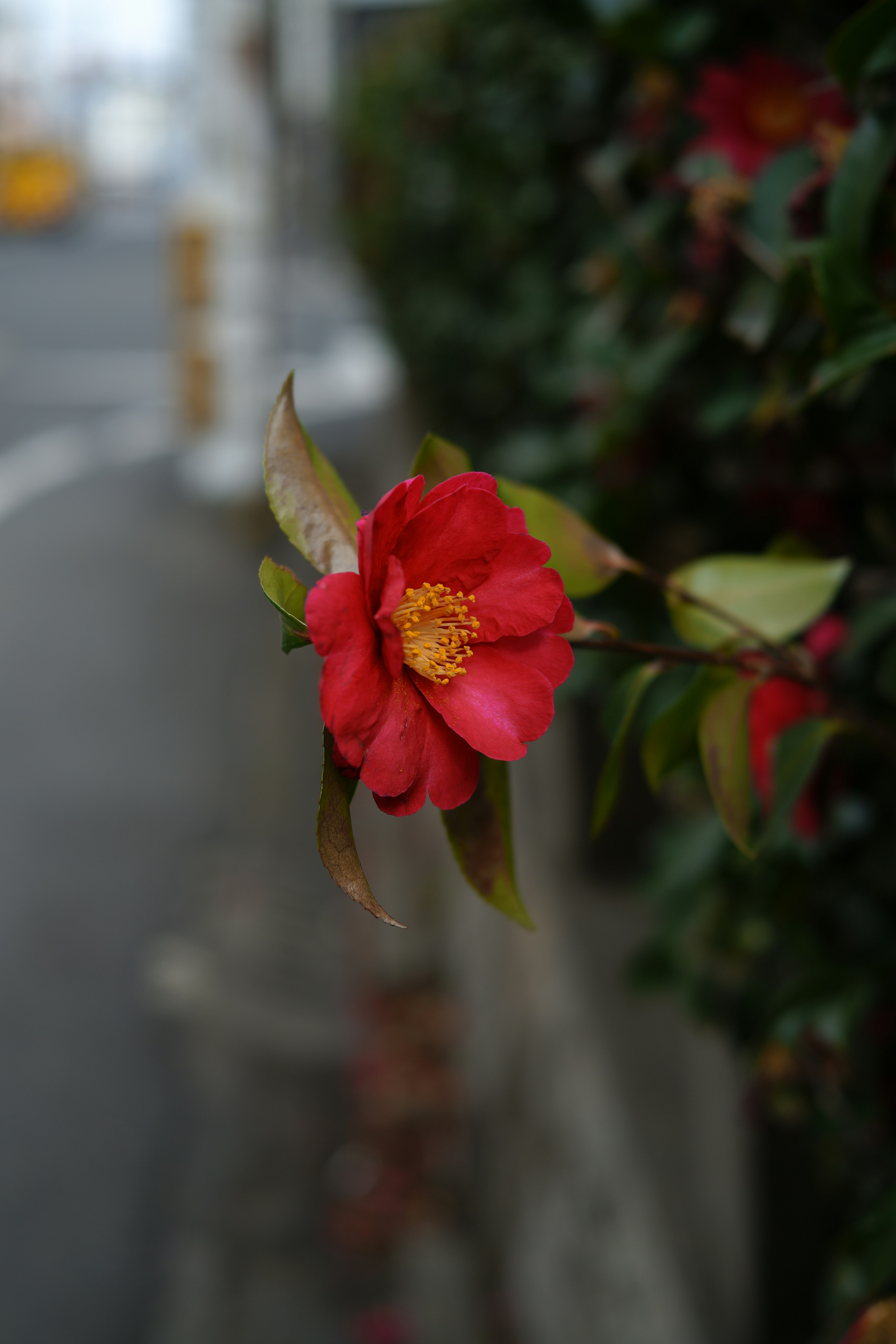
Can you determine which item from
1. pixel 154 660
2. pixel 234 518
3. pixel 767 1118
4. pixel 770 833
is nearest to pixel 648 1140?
pixel 767 1118

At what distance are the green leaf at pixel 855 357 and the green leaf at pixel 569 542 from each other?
0.14 m

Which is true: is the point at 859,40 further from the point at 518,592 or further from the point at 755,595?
the point at 518,592

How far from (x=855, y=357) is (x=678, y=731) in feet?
0.71

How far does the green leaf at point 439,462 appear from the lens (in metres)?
0.52

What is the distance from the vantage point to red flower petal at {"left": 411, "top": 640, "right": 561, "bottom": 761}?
0.47 metres

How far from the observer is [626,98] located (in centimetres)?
141

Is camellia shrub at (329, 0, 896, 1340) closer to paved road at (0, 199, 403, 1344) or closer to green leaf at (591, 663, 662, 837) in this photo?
green leaf at (591, 663, 662, 837)

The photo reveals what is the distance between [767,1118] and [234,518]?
16.0 feet

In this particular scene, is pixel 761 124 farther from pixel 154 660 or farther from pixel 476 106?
pixel 154 660

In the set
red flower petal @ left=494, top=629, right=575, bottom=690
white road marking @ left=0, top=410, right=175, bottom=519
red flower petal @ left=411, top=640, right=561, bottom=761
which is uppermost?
red flower petal @ left=494, top=629, right=575, bottom=690

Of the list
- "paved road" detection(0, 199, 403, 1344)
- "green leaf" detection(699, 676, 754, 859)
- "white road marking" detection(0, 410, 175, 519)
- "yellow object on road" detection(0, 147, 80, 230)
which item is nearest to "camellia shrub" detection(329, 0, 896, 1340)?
"green leaf" detection(699, 676, 754, 859)

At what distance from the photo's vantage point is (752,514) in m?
1.26

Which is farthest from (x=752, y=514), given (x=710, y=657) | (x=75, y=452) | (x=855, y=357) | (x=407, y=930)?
(x=75, y=452)

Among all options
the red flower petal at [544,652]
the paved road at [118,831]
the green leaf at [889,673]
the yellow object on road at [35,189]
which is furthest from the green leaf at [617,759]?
the yellow object on road at [35,189]
